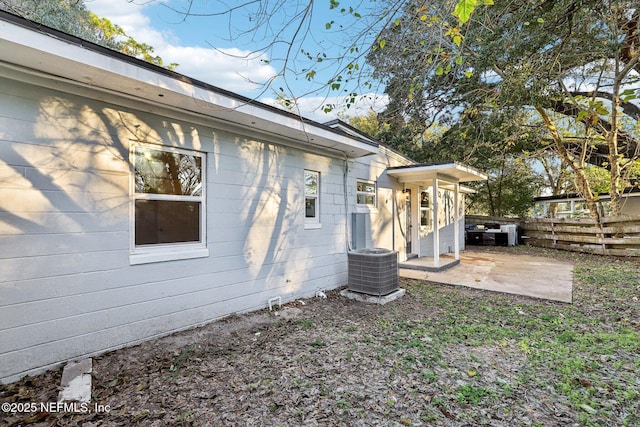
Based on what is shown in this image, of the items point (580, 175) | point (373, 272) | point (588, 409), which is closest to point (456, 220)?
point (373, 272)

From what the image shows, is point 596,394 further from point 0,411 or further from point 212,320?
point 0,411

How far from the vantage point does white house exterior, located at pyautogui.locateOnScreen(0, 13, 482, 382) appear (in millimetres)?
2730

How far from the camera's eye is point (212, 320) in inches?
166

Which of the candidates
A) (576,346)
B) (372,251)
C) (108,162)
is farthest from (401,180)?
(108,162)

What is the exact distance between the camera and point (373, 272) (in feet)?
17.8

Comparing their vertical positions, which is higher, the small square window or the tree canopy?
Answer: the tree canopy

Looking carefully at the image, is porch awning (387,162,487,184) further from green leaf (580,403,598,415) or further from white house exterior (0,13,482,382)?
green leaf (580,403,598,415)

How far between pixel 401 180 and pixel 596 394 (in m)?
6.65

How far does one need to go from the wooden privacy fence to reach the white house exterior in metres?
10.3

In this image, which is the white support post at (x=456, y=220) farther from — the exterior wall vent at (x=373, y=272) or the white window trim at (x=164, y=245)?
the white window trim at (x=164, y=245)

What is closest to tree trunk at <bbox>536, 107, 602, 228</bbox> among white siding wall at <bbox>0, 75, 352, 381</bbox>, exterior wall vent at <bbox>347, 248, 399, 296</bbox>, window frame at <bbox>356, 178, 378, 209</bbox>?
window frame at <bbox>356, 178, 378, 209</bbox>

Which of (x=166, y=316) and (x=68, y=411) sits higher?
(x=166, y=316)

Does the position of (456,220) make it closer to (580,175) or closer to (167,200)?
(580,175)

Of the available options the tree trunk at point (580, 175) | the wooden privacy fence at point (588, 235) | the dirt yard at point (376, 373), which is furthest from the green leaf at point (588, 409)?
the wooden privacy fence at point (588, 235)
